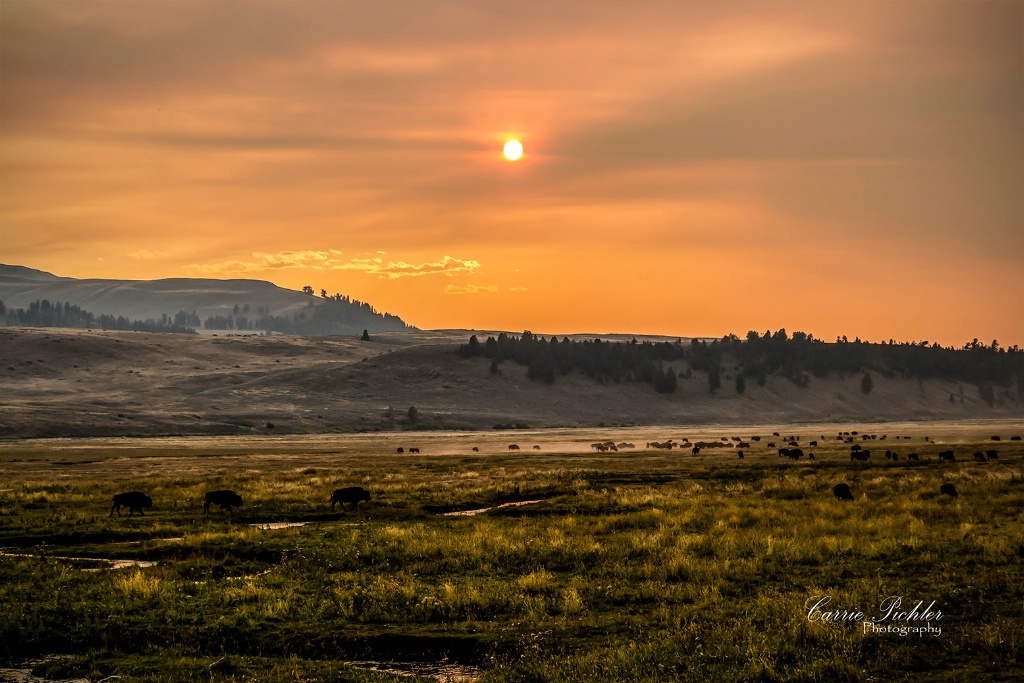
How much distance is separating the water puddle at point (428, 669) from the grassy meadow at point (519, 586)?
0.07 metres

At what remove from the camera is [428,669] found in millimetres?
17516

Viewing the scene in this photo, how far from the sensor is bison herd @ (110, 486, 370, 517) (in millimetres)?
38094

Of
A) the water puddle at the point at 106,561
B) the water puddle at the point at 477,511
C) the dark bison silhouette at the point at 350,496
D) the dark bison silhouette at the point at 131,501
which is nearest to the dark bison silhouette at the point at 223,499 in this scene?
the dark bison silhouette at the point at 131,501

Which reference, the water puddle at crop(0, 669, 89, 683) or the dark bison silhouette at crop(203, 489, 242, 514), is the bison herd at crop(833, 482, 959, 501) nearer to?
the dark bison silhouette at crop(203, 489, 242, 514)

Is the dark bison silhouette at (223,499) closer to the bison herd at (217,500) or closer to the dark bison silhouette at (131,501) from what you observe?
the bison herd at (217,500)


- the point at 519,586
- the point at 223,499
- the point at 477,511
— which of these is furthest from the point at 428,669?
the point at 223,499

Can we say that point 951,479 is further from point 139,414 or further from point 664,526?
point 139,414

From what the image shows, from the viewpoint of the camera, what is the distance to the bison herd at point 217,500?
38094 mm

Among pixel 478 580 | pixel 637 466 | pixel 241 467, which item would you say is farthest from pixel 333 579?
pixel 241 467

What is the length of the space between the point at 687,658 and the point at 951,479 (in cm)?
3523

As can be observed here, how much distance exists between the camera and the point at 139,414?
172 meters

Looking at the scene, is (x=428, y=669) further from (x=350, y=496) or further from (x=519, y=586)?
(x=350, y=496)

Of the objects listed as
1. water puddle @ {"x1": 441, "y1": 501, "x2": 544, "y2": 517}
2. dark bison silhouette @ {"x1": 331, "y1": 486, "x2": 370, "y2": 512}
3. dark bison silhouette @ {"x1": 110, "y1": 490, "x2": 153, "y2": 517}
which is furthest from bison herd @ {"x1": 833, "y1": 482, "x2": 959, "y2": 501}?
dark bison silhouette @ {"x1": 110, "y1": 490, "x2": 153, "y2": 517}

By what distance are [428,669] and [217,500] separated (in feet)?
77.3
